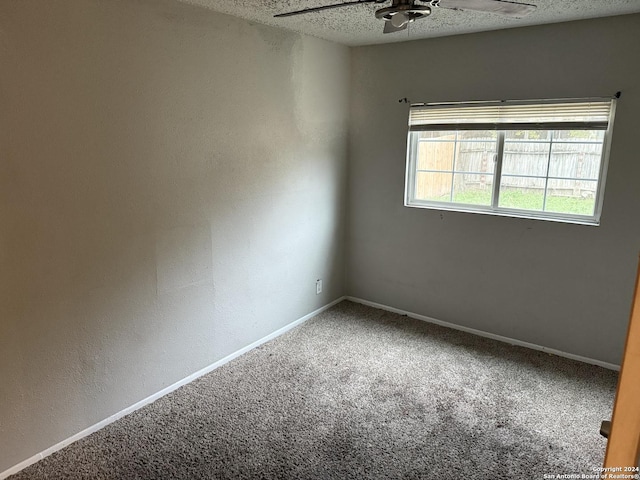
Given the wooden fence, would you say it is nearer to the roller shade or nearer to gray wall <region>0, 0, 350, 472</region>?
the roller shade

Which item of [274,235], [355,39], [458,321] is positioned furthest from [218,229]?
[458,321]

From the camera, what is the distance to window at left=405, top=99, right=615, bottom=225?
2.96m

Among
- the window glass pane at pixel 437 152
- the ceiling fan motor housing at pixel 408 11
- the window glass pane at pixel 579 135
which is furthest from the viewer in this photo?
the window glass pane at pixel 437 152

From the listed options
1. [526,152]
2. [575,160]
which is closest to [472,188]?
[526,152]

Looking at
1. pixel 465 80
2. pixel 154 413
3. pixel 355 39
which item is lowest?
pixel 154 413

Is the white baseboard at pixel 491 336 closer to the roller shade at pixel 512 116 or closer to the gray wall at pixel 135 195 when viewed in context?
the gray wall at pixel 135 195

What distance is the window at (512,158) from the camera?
2.96 metres

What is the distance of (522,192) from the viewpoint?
3.25m

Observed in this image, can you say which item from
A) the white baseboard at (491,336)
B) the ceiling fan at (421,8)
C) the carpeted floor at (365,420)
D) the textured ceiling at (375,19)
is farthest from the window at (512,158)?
the ceiling fan at (421,8)

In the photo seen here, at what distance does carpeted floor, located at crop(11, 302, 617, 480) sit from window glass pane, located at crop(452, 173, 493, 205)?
1143mm

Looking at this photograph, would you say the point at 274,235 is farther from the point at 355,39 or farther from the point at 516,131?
the point at 516,131

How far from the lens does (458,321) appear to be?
3664mm

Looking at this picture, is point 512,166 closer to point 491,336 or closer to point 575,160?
point 575,160

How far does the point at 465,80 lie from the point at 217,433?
294cm
